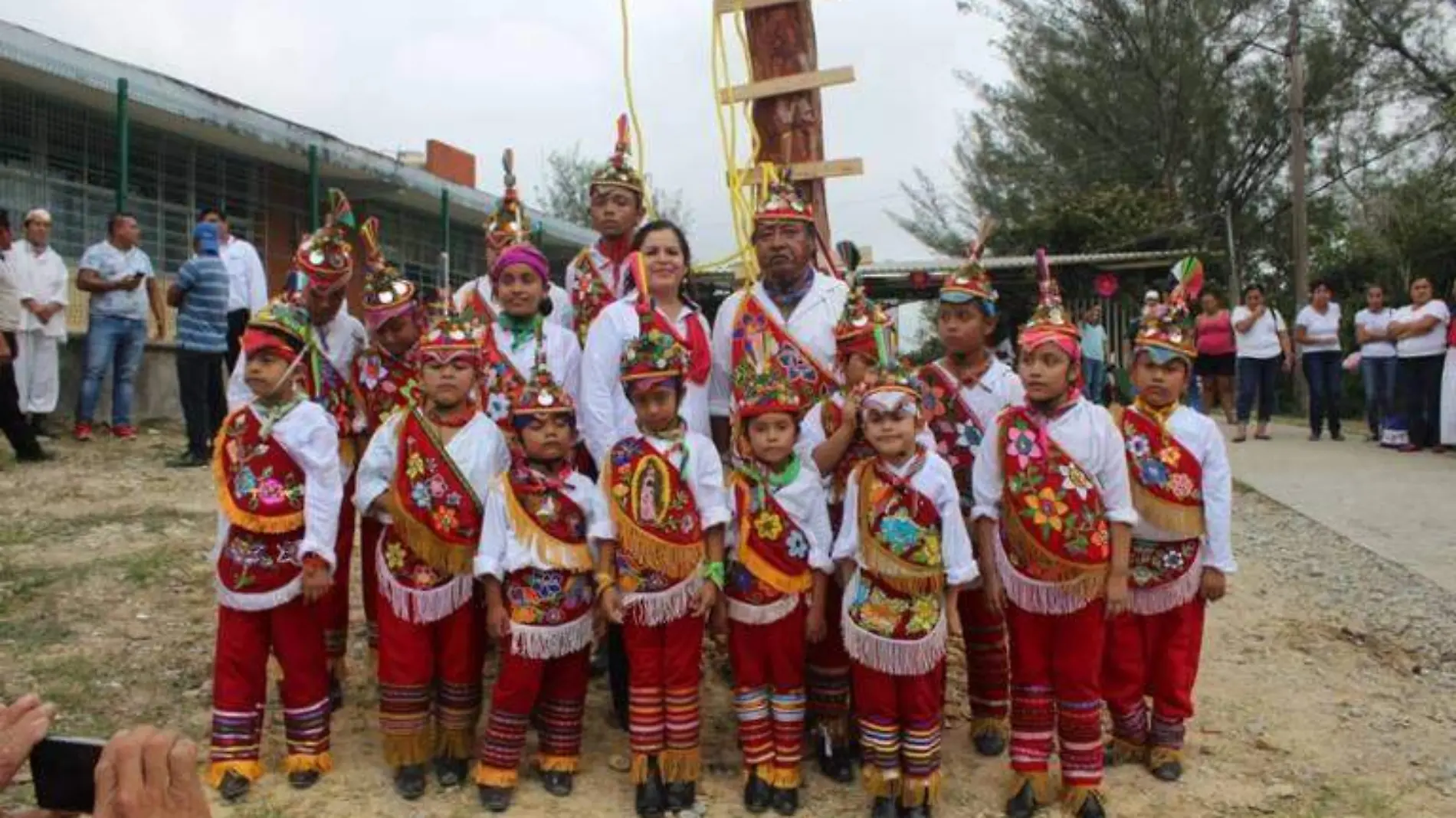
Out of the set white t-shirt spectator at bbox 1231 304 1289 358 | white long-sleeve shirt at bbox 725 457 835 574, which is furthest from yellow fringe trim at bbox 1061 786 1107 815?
white t-shirt spectator at bbox 1231 304 1289 358

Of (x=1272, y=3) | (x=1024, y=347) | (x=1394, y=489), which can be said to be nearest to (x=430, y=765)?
(x=1024, y=347)

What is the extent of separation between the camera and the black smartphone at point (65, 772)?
153 cm

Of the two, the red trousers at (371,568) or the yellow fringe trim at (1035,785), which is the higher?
the red trousers at (371,568)

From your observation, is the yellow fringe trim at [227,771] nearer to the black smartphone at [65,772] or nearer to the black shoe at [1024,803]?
the black smartphone at [65,772]

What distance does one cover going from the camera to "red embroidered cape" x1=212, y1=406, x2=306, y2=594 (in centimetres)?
387

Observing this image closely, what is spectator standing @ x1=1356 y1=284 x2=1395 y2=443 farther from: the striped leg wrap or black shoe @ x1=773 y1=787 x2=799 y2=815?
black shoe @ x1=773 y1=787 x2=799 y2=815

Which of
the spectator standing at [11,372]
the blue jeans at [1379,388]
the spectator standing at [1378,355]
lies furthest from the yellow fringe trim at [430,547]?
the blue jeans at [1379,388]

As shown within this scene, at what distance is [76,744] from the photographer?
1546mm

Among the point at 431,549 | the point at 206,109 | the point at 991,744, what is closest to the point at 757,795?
the point at 991,744

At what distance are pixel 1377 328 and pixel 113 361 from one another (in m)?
12.0

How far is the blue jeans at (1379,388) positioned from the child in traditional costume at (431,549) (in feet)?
34.2

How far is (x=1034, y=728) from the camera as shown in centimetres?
391

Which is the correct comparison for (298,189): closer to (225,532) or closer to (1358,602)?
(225,532)

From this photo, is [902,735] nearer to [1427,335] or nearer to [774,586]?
[774,586]
